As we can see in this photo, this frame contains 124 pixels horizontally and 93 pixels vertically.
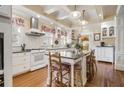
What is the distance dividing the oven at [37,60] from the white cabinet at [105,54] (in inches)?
118

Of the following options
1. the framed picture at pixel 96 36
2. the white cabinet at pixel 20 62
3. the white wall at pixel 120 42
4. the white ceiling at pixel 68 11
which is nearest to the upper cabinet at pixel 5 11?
the white cabinet at pixel 20 62

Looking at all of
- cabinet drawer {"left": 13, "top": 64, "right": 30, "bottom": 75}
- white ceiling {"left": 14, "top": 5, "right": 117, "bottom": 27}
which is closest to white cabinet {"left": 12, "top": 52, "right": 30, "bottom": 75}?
cabinet drawer {"left": 13, "top": 64, "right": 30, "bottom": 75}

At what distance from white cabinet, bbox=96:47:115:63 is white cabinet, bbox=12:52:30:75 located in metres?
3.77

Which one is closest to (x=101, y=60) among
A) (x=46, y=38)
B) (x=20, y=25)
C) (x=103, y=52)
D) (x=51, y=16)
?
(x=103, y=52)

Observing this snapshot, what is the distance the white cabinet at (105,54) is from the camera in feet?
17.7

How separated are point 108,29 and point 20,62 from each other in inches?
187

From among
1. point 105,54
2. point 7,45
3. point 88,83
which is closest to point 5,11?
point 7,45

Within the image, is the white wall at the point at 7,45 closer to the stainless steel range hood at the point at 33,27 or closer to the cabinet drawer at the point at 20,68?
the cabinet drawer at the point at 20,68

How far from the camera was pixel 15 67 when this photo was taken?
3234 mm

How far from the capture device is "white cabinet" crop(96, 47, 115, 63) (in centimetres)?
538

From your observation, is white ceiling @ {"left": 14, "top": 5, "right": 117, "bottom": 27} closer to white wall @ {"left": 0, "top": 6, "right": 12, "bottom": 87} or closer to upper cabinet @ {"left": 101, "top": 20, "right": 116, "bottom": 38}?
upper cabinet @ {"left": 101, "top": 20, "right": 116, "bottom": 38}

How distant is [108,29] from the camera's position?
5.93 meters
